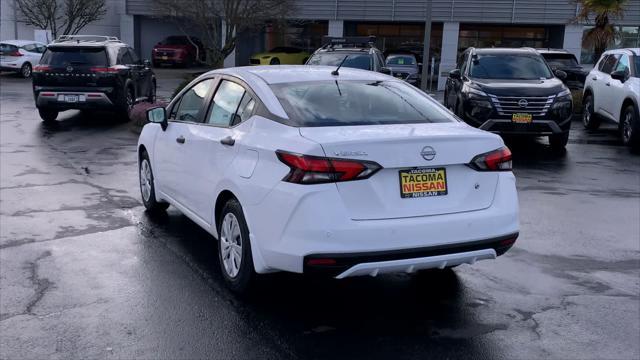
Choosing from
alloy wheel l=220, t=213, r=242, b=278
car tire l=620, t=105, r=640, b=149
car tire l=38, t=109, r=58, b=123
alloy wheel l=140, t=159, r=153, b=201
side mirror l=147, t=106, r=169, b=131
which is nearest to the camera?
alloy wheel l=220, t=213, r=242, b=278

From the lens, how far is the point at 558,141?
496 inches

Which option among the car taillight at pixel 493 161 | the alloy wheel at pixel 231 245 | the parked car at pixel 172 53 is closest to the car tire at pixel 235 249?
the alloy wheel at pixel 231 245

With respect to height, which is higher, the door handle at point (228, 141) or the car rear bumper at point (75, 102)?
the door handle at point (228, 141)

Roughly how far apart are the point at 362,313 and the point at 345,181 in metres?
1.09

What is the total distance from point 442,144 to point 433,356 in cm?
132

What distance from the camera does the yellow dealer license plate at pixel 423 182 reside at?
434 cm

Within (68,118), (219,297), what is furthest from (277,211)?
(68,118)

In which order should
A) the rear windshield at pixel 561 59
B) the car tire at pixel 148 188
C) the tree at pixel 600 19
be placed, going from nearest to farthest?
the car tire at pixel 148 188, the tree at pixel 600 19, the rear windshield at pixel 561 59

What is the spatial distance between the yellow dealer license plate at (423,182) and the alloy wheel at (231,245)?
126 centimetres

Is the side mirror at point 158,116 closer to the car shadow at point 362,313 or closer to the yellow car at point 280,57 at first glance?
the car shadow at point 362,313

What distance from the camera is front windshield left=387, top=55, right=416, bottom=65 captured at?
27.0 meters

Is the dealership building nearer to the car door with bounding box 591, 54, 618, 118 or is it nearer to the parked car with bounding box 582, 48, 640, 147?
the parked car with bounding box 582, 48, 640, 147

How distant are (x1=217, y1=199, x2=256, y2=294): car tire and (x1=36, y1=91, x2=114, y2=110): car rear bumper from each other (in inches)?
390

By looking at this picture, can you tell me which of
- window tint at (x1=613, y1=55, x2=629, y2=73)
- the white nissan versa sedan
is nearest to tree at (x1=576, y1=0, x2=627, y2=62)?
window tint at (x1=613, y1=55, x2=629, y2=73)
